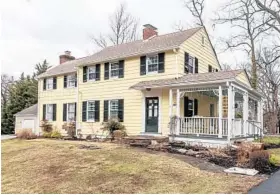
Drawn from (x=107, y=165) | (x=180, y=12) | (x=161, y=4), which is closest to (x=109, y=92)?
(x=161, y=4)

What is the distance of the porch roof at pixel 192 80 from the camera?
14.0 metres

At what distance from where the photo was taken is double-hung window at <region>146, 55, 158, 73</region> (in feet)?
57.6

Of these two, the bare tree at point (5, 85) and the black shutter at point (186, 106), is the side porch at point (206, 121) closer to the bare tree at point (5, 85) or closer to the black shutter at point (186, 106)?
the black shutter at point (186, 106)

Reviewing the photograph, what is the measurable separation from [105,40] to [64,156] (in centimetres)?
2792

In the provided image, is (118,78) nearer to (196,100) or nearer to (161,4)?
(196,100)

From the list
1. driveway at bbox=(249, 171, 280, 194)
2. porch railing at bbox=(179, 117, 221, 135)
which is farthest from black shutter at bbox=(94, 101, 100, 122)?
driveway at bbox=(249, 171, 280, 194)

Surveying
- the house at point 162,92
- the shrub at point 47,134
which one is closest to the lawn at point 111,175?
the house at point 162,92

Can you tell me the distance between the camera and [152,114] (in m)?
17.3

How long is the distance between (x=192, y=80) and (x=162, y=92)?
2.50 metres

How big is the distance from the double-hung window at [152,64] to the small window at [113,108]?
2.96 m

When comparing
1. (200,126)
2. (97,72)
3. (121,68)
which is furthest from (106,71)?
(200,126)

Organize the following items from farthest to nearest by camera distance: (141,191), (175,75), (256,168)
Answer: (175,75) → (256,168) → (141,191)

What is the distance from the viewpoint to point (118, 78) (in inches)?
754

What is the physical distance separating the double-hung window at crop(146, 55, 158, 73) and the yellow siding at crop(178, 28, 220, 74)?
1.45 meters
